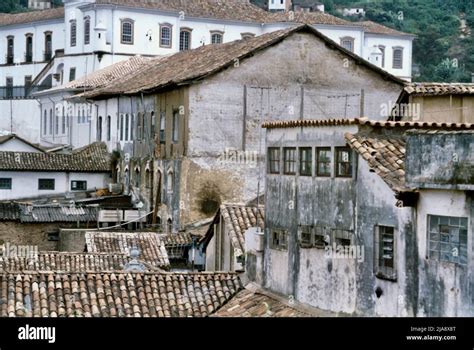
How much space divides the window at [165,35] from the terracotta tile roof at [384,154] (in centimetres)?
5010

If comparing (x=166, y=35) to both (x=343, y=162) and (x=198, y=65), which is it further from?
(x=343, y=162)

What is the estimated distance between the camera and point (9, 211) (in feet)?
131

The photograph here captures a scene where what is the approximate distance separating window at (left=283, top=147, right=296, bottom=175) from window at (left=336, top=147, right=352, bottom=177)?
1762mm

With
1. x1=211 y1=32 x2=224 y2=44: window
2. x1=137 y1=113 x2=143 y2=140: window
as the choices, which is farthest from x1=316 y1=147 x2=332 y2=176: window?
x1=211 y1=32 x2=224 y2=44: window

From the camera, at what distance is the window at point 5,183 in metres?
44.2

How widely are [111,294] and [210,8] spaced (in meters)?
54.1

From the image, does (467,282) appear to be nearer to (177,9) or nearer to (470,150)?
(470,150)

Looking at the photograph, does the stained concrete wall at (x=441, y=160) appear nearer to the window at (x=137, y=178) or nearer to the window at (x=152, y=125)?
the window at (x=152, y=125)

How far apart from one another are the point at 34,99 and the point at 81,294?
156ft

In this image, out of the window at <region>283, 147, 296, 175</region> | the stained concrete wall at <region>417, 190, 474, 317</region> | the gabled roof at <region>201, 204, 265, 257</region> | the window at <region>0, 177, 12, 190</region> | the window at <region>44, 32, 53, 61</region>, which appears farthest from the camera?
the window at <region>44, 32, 53, 61</region>

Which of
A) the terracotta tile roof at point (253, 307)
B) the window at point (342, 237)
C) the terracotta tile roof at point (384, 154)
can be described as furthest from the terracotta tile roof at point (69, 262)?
the terracotta tile roof at point (384, 154)

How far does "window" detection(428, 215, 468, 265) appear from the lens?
14.5 m

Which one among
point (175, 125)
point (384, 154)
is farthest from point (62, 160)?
point (384, 154)

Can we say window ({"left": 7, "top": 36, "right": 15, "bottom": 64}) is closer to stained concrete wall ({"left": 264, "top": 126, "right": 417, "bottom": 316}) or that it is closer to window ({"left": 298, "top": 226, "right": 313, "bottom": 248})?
stained concrete wall ({"left": 264, "top": 126, "right": 417, "bottom": 316})
